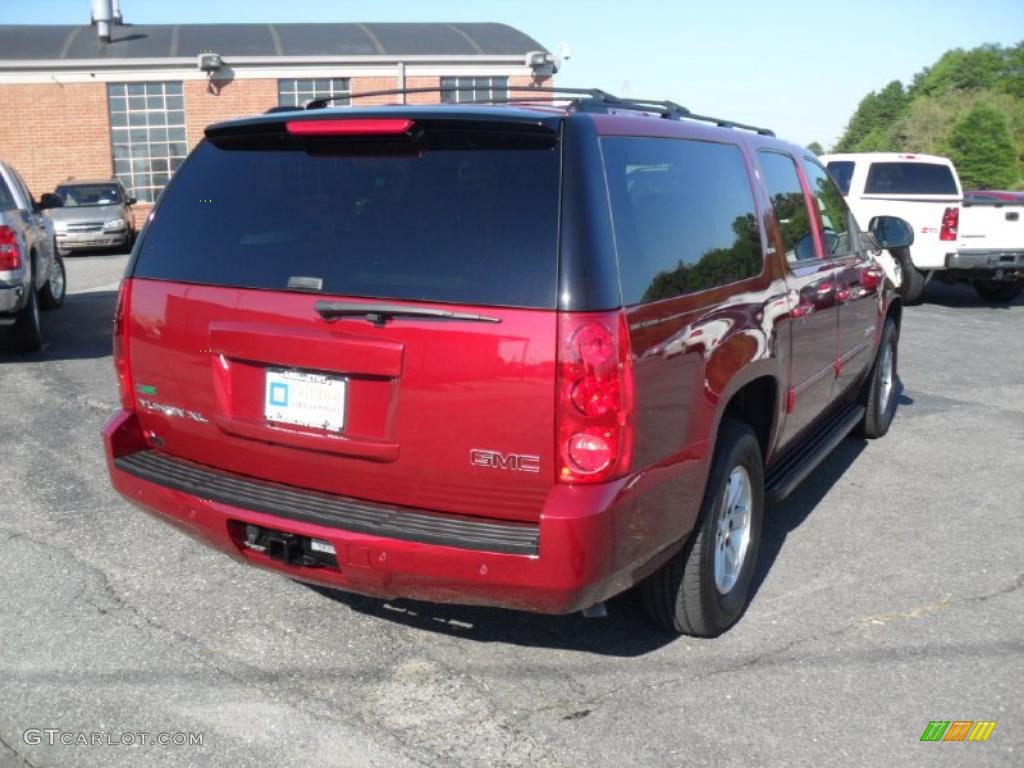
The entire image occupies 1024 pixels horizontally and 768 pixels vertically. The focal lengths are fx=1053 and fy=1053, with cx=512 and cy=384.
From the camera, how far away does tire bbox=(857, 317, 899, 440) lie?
262 inches

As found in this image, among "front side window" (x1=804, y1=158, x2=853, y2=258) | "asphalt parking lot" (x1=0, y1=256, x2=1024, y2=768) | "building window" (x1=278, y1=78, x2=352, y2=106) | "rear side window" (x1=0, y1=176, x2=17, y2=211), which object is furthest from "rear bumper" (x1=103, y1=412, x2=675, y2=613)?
"building window" (x1=278, y1=78, x2=352, y2=106)

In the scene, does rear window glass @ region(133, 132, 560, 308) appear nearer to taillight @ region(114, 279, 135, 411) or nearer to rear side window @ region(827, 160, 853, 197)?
taillight @ region(114, 279, 135, 411)

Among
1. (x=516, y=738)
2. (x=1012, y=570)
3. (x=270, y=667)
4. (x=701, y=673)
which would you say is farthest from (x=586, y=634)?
(x=1012, y=570)

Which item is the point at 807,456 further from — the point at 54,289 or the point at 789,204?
the point at 54,289

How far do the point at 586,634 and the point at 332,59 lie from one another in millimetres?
25657

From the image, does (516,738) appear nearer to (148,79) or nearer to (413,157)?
(413,157)

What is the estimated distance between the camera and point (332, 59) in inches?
1075

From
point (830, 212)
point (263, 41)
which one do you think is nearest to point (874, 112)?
point (263, 41)

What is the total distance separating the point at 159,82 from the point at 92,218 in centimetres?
744

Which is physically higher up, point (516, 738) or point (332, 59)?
point (332, 59)

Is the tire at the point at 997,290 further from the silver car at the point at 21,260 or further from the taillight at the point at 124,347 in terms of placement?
the taillight at the point at 124,347

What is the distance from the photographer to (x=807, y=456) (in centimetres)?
507

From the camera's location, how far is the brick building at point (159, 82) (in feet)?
88.1

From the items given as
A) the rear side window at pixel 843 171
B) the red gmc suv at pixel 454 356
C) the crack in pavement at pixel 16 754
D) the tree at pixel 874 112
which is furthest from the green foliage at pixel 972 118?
the crack in pavement at pixel 16 754
